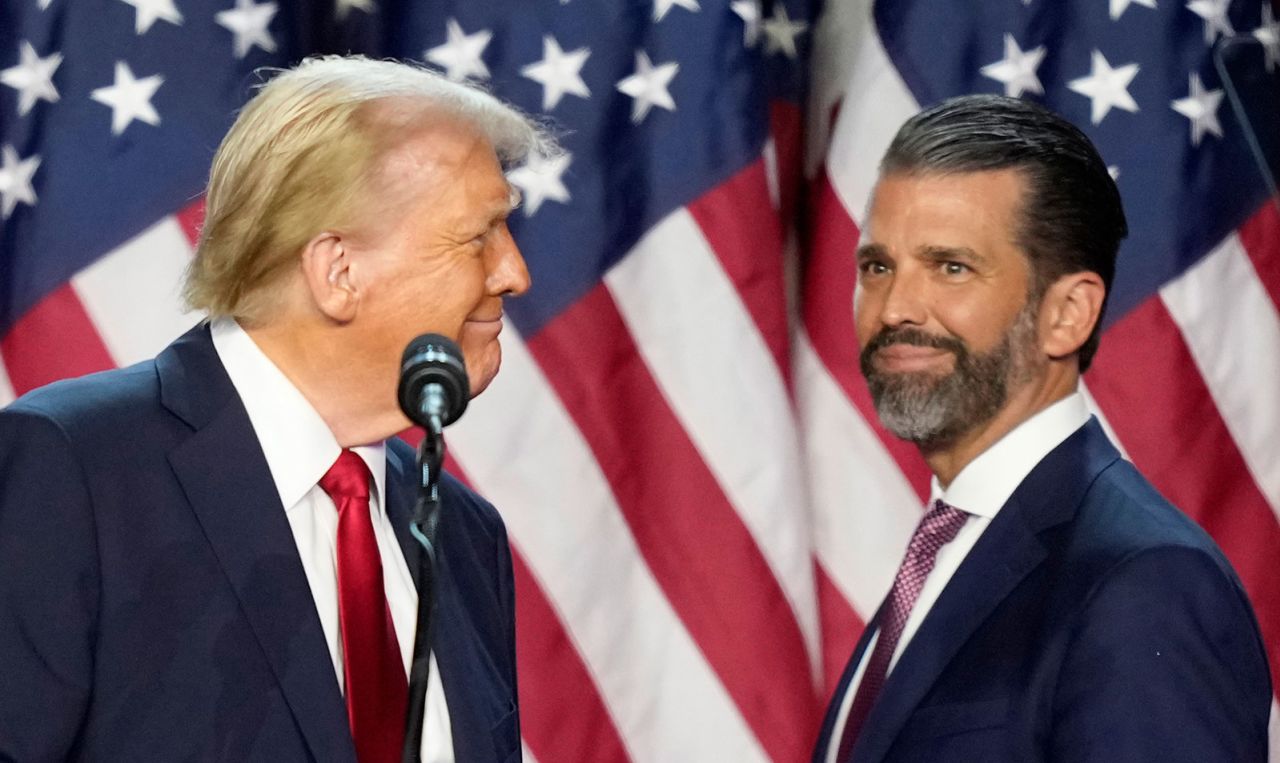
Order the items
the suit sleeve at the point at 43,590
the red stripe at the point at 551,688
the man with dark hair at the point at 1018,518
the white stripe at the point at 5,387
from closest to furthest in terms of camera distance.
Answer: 1. the suit sleeve at the point at 43,590
2. the man with dark hair at the point at 1018,518
3. the white stripe at the point at 5,387
4. the red stripe at the point at 551,688

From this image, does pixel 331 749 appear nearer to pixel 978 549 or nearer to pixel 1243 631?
pixel 978 549

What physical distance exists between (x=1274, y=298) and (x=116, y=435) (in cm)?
277

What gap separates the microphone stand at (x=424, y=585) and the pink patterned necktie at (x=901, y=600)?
0.99m

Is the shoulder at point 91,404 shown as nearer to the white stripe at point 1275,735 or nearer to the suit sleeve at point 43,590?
the suit sleeve at point 43,590

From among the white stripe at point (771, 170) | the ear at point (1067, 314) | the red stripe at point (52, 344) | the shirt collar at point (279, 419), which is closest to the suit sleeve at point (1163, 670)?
the ear at point (1067, 314)

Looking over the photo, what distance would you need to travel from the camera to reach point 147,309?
10.9ft

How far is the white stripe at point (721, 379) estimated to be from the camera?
358 centimetres

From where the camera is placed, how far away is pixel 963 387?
7.84 feet

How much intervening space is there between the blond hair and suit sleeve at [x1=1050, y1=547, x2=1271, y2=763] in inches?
40.2

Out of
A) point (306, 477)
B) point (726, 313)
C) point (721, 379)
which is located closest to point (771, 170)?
point (726, 313)

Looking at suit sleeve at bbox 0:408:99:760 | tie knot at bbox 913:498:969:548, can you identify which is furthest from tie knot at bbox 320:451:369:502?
tie knot at bbox 913:498:969:548

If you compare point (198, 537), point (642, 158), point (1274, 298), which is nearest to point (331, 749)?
point (198, 537)

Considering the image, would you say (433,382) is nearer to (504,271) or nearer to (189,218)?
(504,271)

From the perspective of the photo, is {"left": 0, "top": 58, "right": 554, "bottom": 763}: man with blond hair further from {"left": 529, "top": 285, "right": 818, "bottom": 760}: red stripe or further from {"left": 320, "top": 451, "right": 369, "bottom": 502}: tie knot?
{"left": 529, "top": 285, "right": 818, "bottom": 760}: red stripe
